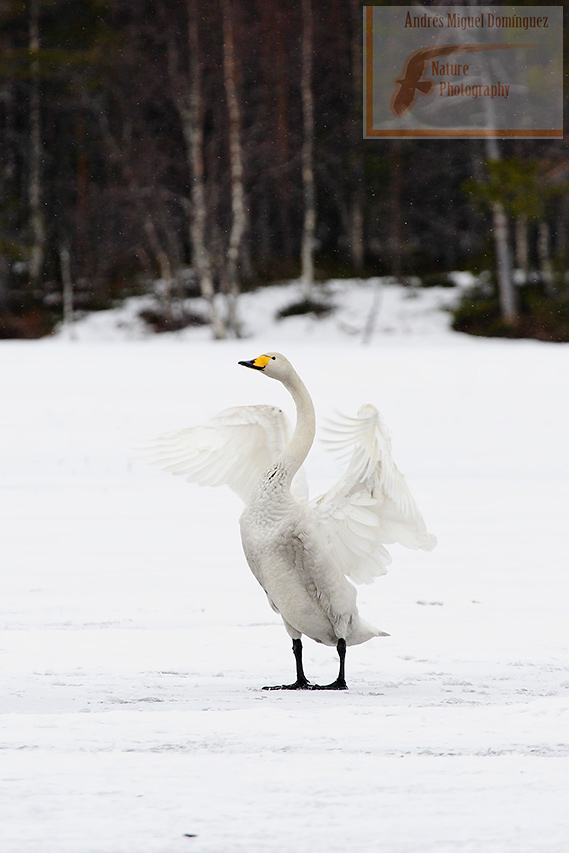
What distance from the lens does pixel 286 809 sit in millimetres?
3004

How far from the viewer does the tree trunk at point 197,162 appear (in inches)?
915

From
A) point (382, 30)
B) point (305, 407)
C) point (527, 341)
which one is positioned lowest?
point (527, 341)

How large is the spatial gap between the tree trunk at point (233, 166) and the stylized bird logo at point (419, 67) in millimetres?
3419

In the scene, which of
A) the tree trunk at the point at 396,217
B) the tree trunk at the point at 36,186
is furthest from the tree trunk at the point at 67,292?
the tree trunk at the point at 396,217

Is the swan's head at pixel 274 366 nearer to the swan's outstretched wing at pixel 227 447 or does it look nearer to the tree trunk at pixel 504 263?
the swan's outstretched wing at pixel 227 447

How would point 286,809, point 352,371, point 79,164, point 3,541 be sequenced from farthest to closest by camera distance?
point 79,164 → point 352,371 → point 3,541 → point 286,809

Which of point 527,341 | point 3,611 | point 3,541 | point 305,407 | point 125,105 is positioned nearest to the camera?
point 305,407

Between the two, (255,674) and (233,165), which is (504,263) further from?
(255,674)

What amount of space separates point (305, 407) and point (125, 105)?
71.3 ft

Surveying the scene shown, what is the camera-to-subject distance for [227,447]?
5348 mm

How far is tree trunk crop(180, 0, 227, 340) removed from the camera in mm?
23234

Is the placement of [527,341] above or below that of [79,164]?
below

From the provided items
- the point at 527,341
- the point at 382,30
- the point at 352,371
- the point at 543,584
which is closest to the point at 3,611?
the point at 543,584

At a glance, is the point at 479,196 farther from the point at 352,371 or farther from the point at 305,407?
the point at 305,407
